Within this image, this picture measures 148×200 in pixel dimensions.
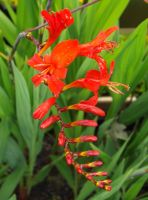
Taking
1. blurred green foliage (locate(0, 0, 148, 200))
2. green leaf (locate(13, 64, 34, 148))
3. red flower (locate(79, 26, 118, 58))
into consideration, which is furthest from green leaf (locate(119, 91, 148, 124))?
red flower (locate(79, 26, 118, 58))

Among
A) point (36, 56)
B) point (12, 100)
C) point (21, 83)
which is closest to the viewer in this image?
point (36, 56)

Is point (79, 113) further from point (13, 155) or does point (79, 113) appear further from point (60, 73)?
point (60, 73)

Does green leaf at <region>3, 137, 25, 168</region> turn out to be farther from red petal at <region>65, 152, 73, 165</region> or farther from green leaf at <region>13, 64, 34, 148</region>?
red petal at <region>65, 152, 73, 165</region>

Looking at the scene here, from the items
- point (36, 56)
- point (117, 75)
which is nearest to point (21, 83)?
point (117, 75)

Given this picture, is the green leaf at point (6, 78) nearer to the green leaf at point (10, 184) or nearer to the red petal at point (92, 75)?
the green leaf at point (10, 184)

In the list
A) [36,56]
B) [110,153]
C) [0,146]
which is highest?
[36,56]

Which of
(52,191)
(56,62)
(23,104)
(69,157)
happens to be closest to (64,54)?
(56,62)

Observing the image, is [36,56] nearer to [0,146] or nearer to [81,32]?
[0,146]
